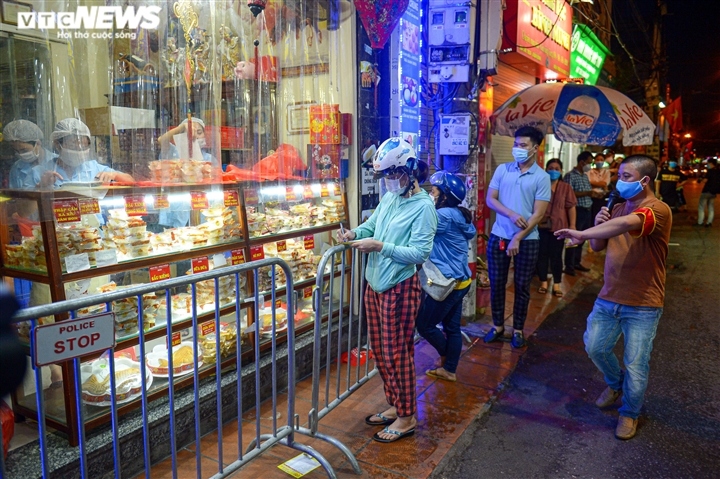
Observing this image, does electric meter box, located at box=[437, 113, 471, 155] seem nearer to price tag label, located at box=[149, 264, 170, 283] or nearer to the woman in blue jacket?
the woman in blue jacket

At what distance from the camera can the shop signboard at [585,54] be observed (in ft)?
39.0

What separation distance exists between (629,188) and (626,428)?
1.87 meters

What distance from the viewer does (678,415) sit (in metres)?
4.36

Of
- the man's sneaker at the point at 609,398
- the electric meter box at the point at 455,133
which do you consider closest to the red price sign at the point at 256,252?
the electric meter box at the point at 455,133

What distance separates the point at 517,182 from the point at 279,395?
3.40 m

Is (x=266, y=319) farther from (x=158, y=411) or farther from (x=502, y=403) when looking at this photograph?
(x=502, y=403)

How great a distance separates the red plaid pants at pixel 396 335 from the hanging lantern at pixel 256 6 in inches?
106

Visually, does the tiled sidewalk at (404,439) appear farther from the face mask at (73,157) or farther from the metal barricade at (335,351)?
the face mask at (73,157)

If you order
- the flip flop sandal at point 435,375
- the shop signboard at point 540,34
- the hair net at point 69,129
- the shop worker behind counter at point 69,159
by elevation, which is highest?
the shop signboard at point 540,34

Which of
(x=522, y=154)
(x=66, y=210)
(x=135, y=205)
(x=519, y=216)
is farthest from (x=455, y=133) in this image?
(x=66, y=210)

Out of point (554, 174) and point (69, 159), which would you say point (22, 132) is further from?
point (554, 174)

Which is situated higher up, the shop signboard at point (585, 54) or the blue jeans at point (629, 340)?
the shop signboard at point (585, 54)

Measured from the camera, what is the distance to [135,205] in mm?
3861

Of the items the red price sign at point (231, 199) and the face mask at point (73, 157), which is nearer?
the face mask at point (73, 157)
